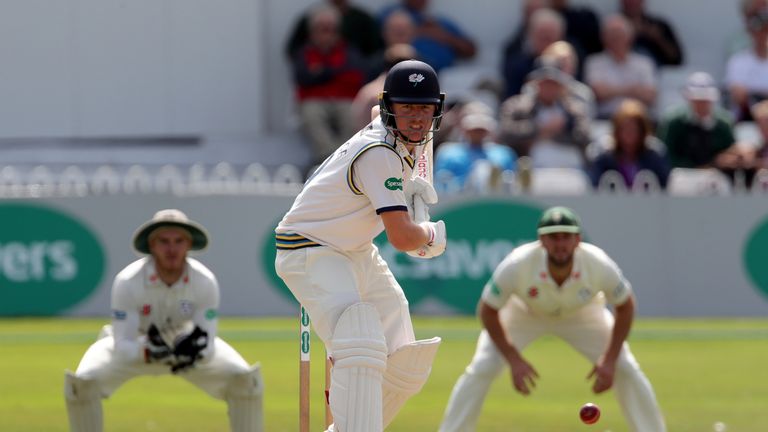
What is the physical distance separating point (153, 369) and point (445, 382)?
315cm

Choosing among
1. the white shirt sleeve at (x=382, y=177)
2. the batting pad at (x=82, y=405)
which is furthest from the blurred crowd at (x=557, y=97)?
the white shirt sleeve at (x=382, y=177)

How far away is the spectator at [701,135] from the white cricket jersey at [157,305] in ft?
27.1

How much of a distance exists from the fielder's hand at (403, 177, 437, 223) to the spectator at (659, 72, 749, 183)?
9.12 meters

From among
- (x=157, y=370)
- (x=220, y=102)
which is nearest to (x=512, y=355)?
(x=157, y=370)

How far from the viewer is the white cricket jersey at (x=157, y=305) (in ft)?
24.2

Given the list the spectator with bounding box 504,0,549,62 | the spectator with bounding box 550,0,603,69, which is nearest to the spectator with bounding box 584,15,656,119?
the spectator with bounding box 550,0,603,69

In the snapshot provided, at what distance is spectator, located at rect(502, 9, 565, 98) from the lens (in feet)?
50.8

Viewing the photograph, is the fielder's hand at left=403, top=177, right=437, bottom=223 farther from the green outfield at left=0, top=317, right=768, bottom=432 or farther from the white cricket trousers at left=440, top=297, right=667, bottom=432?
the green outfield at left=0, top=317, right=768, bottom=432

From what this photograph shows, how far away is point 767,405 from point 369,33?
807cm

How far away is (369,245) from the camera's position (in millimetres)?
6109

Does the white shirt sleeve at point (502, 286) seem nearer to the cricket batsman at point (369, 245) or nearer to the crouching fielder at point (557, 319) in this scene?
the crouching fielder at point (557, 319)

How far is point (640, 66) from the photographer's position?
1611cm

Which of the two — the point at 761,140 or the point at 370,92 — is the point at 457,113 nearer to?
the point at 370,92

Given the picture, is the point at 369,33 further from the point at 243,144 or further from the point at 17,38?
the point at 17,38
